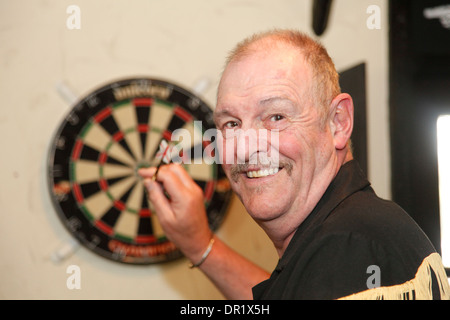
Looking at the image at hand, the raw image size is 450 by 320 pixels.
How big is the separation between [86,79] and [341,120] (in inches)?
42.2

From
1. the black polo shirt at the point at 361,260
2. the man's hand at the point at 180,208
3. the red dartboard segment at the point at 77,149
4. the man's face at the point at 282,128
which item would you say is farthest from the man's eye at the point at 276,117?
the red dartboard segment at the point at 77,149

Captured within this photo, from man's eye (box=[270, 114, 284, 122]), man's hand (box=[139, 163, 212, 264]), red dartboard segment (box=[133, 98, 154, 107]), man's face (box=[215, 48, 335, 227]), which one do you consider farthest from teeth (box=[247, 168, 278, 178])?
red dartboard segment (box=[133, 98, 154, 107])

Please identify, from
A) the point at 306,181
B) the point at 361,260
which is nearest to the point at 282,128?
the point at 306,181

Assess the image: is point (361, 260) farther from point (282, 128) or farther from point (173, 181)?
point (173, 181)

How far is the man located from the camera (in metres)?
0.97

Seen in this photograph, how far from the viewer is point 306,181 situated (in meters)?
1.25

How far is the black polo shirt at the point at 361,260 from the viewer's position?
3.05 feet

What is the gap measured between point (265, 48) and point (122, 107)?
847mm

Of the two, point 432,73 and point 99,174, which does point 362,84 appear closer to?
point 432,73

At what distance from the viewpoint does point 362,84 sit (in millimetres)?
1908

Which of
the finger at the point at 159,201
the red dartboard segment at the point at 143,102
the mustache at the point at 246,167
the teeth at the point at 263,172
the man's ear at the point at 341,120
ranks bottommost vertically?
the finger at the point at 159,201

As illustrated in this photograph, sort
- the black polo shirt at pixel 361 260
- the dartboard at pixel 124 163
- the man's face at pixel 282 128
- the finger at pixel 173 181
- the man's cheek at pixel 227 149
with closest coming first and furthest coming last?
the black polo shirt at pixel 361 260 → the man's face at pixel 282 128 → the man's cheek at pixel 227 149 → the finger at pixel 173 181 → the dartboard at pixel 124 163

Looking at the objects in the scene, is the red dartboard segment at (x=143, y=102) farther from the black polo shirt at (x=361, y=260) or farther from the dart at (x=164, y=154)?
the black polo shirt at (x=361, y=260)
